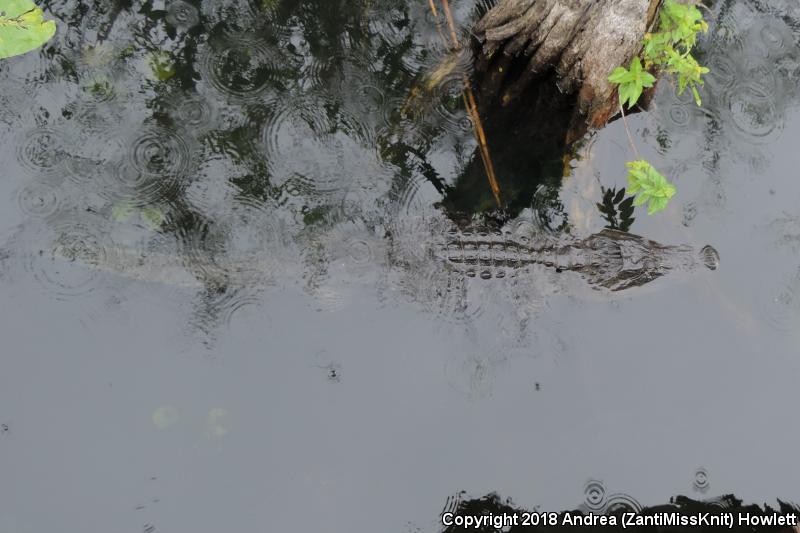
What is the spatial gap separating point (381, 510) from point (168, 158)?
3248 millimetres

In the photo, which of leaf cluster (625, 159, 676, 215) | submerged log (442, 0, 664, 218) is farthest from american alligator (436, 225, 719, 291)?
leaf cluster (625, 159, 676, 215)

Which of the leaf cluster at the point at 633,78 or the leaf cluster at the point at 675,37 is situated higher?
the leaf cluster at the point at 675,37

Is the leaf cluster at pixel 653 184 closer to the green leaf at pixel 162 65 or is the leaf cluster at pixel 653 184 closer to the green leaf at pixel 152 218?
the green leaf at pixel 152 218

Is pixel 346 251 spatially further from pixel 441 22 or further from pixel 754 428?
pixel 754 428

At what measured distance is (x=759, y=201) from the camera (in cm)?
546

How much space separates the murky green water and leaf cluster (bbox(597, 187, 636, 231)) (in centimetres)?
9

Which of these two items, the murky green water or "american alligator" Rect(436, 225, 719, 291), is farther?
"american alligator" Rect(436, 225, 719, 291)

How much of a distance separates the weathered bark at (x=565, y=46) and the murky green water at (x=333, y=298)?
0.39 meters

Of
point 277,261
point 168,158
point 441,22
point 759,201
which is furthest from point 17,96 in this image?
point 759,201

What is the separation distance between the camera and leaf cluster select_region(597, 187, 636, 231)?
5402 mm

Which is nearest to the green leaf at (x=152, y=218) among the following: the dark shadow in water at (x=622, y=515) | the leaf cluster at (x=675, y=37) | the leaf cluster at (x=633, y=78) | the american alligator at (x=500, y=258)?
the american alligator at (x=500, y=258)

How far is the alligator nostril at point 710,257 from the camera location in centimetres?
529

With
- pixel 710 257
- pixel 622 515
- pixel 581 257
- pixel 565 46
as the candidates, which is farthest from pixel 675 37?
pixel 622 515

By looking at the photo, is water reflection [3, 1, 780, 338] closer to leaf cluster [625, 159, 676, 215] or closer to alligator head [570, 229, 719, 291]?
alligator head [570, 229, 719, 291]
